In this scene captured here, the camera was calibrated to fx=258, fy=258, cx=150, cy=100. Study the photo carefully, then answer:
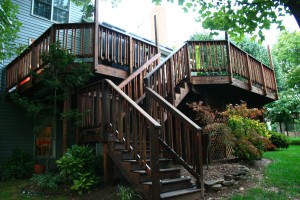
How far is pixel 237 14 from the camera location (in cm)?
506

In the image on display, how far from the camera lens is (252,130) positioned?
23.4 ft

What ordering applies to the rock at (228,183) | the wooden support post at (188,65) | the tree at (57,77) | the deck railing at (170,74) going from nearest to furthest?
the rock at (228,183)
the tree at (57,77)
the deck railing at (170,74)
the wooden support post at (188,65)

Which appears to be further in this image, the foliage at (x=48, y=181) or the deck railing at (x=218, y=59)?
the deck railing at (x=218, y=59)

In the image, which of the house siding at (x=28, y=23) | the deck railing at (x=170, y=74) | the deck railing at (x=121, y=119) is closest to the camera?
the deck railing at (x=121, y=119)

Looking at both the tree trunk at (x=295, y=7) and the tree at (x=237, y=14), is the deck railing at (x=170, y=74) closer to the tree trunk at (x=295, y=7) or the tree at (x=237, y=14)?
the tree at (x=237, y=14)

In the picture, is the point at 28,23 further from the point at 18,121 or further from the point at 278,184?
the point at 278,184

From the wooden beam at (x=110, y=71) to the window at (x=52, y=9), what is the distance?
582 cm

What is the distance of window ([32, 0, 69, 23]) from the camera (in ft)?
35.2

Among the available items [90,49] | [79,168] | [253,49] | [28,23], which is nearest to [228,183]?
[79,168]

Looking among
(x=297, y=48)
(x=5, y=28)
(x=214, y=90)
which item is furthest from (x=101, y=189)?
(x=297, y=48)

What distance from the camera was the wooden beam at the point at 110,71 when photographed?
6.46m

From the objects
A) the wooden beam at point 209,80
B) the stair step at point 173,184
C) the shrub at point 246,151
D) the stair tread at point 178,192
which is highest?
the wooden beam at point 209,80

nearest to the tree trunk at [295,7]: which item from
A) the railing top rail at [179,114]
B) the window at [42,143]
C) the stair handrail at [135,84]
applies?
the railing top rail at [179,114]

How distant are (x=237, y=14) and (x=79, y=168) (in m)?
4.44
